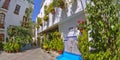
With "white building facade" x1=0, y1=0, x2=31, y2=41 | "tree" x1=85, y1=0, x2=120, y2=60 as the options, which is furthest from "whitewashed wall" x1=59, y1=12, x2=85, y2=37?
"white building facade" x1=0, y1=0, x2=31, y2=41

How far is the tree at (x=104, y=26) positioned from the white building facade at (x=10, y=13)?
78.8ft

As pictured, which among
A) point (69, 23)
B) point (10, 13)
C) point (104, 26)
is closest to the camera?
point (104, 26)

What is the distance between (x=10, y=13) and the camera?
1233 inches

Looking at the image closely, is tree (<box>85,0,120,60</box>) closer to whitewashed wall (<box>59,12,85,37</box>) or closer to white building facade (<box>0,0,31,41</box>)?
whitewashed wall (<box>59,12,85,37</box>)

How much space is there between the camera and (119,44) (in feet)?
19.0

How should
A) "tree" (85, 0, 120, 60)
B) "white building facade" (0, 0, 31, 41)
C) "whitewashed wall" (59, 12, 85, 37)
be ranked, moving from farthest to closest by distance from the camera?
"white building facade" (0, 0, 31, 41) < "whitewashed wall" (59, 12, 85, 37) < "tree" (85, 0, 120, 60)

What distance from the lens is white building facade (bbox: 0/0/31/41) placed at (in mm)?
29141

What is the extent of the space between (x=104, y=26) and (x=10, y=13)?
26.9 meters

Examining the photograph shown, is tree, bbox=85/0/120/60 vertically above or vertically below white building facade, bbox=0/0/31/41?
below

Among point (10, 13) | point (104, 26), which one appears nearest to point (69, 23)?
point (104, 26)

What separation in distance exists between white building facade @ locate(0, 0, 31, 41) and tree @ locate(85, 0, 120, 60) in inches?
945

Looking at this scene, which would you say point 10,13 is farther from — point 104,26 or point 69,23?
point 104,26

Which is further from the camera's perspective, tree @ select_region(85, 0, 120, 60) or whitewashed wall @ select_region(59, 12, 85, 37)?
whitewashed wall @ select_region(59, 12, 85, 37)

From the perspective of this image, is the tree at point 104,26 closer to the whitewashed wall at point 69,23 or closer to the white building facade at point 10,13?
the whitewashed wall at point 69,23
